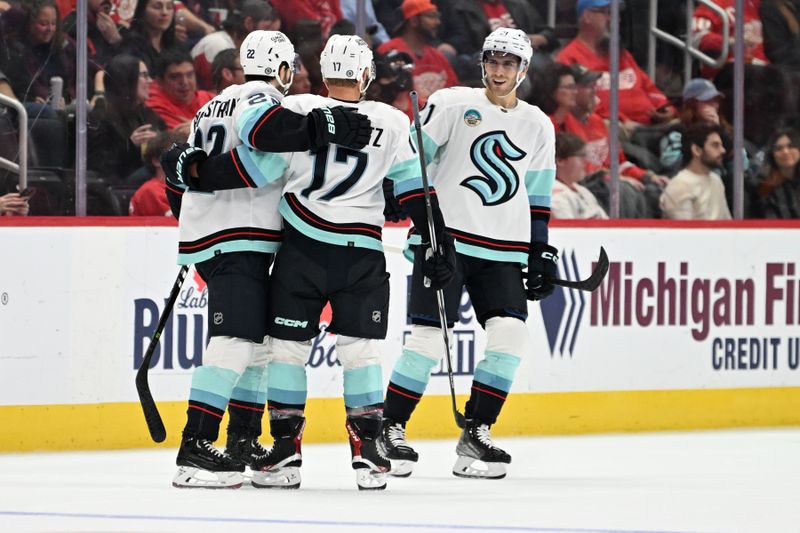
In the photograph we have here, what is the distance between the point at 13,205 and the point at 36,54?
23.7 inches

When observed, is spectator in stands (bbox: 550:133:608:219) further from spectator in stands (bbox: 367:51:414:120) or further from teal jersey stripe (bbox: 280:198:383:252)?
teal jersey stripe (bbox: 280:198:383:252)

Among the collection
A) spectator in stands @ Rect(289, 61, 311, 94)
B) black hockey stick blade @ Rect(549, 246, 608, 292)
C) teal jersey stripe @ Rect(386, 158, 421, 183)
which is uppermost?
spectator in stands @ Rect(289, 61, 311, 94)

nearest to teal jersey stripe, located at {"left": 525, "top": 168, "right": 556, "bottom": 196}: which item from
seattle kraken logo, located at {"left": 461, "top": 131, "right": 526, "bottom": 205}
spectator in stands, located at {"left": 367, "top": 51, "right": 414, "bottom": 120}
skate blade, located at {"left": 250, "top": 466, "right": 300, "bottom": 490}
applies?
seattle kraken logo, located at {"left": 461, "top": 131, "right": 526, "bottom": 205}

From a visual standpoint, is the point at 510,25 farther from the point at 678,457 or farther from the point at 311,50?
the point at 678,457

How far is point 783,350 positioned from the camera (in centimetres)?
704

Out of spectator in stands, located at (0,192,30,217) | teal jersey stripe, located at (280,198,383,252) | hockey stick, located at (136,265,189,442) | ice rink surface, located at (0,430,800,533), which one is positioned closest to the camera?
ice rink surface, located at (0,430,800,533)

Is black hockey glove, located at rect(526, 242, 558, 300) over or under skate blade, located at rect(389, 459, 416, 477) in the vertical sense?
over

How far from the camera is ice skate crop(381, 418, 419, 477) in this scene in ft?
16.8

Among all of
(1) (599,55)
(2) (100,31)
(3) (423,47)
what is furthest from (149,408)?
(1) (599,55)

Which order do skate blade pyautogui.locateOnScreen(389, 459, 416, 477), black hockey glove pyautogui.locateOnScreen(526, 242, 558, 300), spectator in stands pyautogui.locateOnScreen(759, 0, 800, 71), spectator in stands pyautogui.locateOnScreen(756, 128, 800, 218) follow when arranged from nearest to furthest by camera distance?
1. skate blade pyautogui.locateOnScreen(389, 459, 416, 477)
2. black hockey glove pyautogui.locateOnScreen(526, 242, 558, 300)
3. spectator in stands pyautogui.locateOnScreen(756, 128, 800, 218)
4. spectator in stands pyautogui.locateOnScreen(759, 0, 800, 71)

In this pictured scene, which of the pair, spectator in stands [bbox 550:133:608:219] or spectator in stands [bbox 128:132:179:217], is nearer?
spectator in stands [bbox 128:132:179:217]

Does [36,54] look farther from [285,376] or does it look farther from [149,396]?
[285,376]

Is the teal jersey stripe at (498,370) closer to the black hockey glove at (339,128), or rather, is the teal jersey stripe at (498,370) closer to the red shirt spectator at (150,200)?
the black hockey glove at (339,128)

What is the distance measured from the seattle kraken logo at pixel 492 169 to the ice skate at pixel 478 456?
29.6 inches
